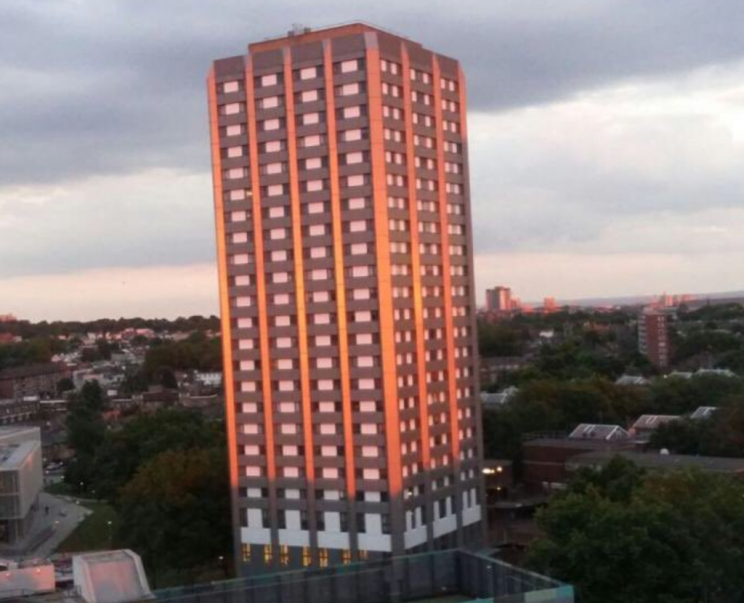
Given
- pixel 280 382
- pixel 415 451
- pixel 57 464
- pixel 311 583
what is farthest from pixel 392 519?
pixel 57 464

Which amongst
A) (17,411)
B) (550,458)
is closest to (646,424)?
(550,458)

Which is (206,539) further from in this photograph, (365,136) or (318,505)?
(365,136)

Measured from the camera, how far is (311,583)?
2784 cm

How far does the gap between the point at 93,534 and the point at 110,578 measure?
109 ft

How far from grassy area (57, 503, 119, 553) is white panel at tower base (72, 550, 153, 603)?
82.8 ft

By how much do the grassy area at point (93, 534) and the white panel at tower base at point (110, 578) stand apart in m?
25.2

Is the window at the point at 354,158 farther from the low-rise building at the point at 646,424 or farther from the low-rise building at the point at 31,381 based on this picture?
the low-rise building at the point at 31,381

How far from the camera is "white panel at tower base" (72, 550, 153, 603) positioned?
23.4 metres

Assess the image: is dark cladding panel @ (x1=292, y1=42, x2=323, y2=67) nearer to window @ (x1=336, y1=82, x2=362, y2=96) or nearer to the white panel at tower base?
window @ (x1=336, y1=82, x2=362, y2=96)

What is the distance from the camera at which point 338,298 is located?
39844 mm

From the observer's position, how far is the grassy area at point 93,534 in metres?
52.3

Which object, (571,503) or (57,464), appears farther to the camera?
(57,464)

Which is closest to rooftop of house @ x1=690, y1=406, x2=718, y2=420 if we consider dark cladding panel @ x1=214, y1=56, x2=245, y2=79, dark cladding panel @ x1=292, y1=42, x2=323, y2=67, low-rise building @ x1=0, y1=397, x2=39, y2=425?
dark cladding panel @ x1=292, y1=42, x2=323, y2=67

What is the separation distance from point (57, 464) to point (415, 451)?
5510cm
